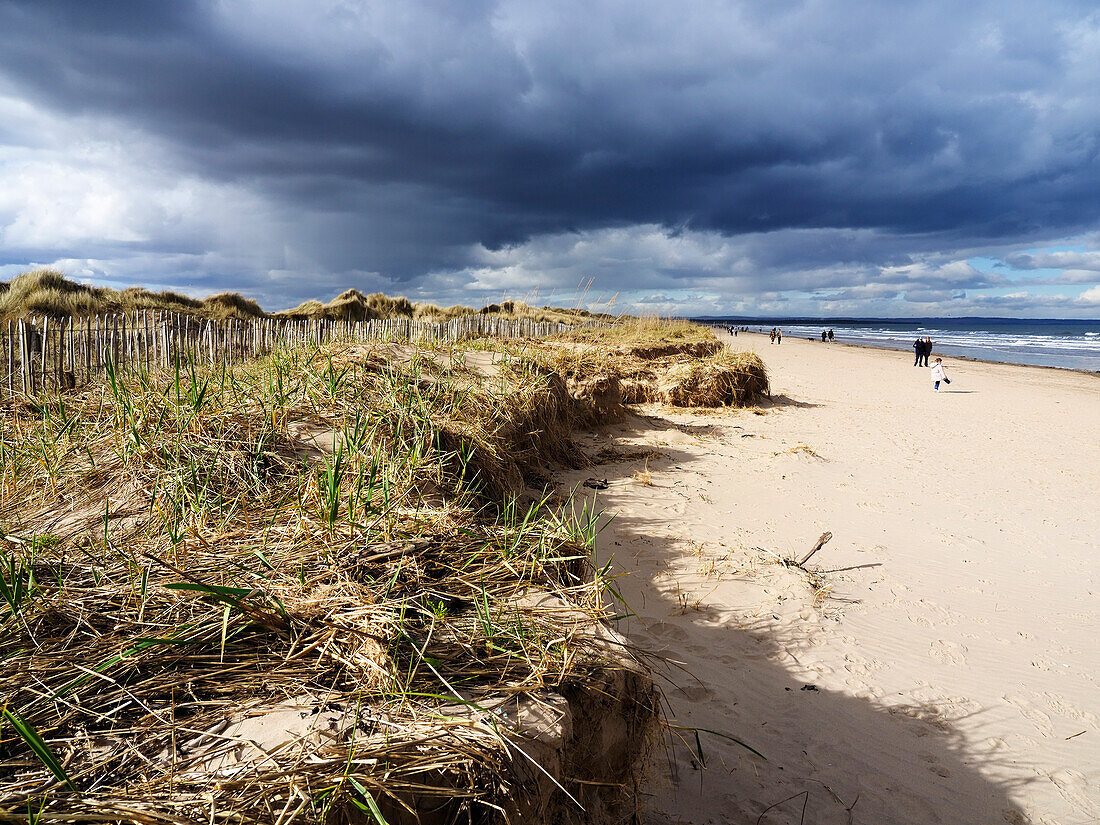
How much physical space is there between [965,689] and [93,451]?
5155mm

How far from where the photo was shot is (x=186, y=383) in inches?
174

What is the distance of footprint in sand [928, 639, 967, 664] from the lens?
365 cm

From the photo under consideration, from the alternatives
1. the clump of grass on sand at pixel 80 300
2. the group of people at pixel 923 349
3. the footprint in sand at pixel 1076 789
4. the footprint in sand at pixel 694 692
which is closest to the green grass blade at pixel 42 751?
the footprint in sand at pixel 694 692

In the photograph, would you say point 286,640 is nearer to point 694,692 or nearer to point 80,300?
point 694,692

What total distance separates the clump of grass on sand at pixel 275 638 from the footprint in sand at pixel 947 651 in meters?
2.63

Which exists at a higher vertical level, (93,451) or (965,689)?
(93,451)

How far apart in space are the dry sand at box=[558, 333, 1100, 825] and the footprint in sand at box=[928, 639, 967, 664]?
1cm

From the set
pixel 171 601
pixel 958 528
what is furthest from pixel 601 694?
pixel 958 528

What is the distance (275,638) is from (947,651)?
13.2 feet

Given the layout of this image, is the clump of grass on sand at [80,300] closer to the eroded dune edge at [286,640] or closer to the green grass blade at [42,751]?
the eroded dune edge at [286,640]

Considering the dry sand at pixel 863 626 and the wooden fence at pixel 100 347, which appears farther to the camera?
the wooden fence at pixel 100 347

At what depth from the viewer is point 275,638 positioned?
179cm

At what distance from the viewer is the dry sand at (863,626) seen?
2.61m

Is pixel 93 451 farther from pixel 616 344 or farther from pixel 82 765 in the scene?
pixel 616 344
